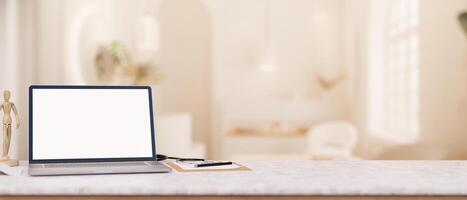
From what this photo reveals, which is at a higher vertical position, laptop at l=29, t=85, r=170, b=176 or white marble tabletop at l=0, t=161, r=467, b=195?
laptop at l=29, t=85, r=170, b=176

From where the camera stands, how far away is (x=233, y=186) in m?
1.40

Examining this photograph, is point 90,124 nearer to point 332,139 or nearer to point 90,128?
point 90,128

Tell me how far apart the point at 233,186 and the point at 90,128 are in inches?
22.1

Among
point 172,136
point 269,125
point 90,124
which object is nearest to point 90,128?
point 90,124

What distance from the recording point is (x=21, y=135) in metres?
4.03

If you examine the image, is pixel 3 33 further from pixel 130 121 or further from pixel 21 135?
pixel 130 121

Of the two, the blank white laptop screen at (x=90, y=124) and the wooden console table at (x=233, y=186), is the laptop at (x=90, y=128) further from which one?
the wooden console table at (x=233, y=186)

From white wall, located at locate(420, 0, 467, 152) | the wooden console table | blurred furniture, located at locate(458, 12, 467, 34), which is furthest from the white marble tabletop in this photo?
white wall, located at locate(420, 0, 467, 152)

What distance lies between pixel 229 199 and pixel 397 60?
18.5 feet

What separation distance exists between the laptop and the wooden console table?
0.19 m

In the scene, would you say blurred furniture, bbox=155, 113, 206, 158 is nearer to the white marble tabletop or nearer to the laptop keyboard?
the laptop keyboard

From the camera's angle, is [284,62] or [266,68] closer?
[266,68]

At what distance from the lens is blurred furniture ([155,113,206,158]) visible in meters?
5.48

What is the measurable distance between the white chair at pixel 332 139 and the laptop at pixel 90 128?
5163 mm
